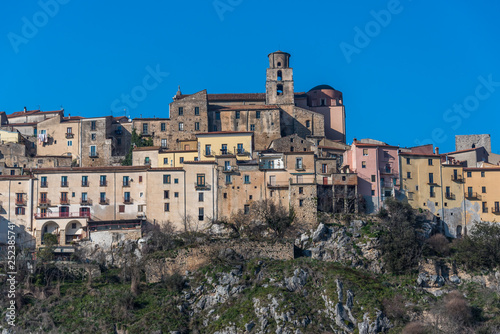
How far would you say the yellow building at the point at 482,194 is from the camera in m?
71.5

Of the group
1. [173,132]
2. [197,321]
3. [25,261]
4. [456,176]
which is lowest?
[197,321]

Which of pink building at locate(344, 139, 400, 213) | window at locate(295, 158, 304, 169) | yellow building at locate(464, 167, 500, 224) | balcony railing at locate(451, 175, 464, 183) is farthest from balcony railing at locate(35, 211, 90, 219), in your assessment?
yellow building at locate(464, 167, 500, 224)

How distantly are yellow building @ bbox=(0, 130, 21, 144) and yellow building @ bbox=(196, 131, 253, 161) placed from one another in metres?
19.5

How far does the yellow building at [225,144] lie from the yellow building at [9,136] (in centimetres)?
1946

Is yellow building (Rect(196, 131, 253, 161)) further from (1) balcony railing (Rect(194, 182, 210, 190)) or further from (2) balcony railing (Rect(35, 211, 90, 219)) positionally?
(2) balcony railing (Rect(35, 211, 90, 219))

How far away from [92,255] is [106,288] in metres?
5.53

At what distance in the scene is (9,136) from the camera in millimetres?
82438

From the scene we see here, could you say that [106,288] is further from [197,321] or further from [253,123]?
[253,123]

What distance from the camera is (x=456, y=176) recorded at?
2859 inches

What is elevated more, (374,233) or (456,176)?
(456,176)

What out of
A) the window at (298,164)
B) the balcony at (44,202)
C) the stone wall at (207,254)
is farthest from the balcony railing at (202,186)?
the balcony at (44,202)

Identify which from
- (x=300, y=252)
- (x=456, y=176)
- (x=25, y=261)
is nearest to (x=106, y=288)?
(x=25, y=261)

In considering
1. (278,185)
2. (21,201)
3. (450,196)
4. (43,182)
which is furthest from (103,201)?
(450,196)

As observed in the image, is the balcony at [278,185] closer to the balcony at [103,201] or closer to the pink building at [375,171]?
the pink building at [375,171]
